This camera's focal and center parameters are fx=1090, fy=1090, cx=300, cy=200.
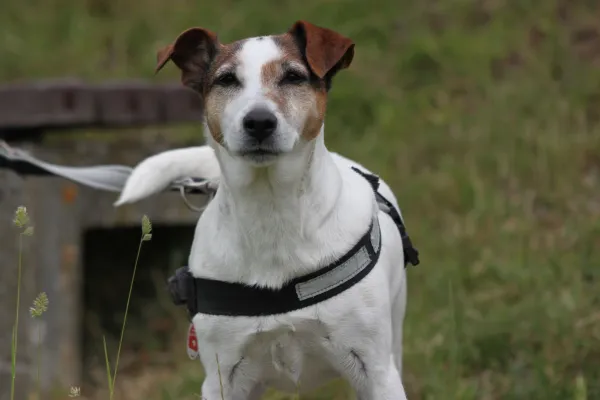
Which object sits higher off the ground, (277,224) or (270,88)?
(270,88)

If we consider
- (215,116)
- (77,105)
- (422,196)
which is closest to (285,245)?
(215,116)

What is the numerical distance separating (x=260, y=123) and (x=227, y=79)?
263 millimetres

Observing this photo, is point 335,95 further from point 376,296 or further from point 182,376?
point 376,296

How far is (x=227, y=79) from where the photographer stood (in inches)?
124

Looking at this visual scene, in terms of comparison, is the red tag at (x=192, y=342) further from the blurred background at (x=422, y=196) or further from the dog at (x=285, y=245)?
the blurred background at (x=422, y=196)

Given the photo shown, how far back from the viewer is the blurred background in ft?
16.3

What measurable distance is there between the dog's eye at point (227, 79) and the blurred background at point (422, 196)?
60.6 inches

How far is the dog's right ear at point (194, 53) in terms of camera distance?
3.33 m

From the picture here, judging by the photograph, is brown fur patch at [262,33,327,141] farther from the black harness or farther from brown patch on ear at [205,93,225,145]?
the black harness

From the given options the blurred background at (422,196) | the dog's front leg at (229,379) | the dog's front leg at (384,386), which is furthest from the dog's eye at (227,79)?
the blurred background at (422,196)

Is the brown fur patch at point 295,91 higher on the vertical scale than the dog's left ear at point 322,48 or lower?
lower

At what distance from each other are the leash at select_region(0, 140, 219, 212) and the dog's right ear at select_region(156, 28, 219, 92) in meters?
0.49

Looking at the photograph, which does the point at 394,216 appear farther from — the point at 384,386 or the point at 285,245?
the point at 384,386

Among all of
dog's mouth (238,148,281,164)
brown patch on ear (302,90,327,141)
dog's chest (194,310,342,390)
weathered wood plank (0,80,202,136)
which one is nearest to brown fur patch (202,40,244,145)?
dog's mouth (238,148,281,164)
